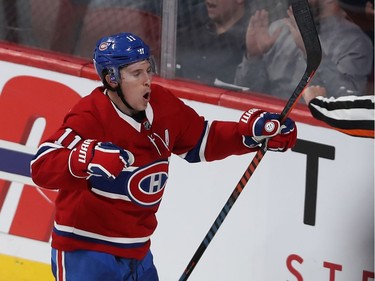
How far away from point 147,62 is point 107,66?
0.42 feet

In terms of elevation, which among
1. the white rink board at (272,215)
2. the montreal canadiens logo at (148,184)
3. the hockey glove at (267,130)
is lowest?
the white rink board at (272,215)

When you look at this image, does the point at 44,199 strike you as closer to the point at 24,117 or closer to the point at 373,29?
the point at 24,117

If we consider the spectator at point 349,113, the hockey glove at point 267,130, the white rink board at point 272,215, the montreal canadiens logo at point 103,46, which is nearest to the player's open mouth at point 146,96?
the montreal canadiens logo at point 103,46

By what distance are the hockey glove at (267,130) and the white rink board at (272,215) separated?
47cm

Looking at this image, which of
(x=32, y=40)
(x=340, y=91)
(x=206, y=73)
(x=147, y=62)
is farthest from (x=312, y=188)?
(x=32, y=40)

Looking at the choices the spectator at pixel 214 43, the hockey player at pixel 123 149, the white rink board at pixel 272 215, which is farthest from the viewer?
the spectator at pixel 214 43

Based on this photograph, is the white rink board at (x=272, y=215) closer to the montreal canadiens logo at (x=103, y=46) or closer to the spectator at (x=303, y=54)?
the spectator at (x=303, y=54)

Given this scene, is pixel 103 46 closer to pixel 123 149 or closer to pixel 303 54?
pixel 123 149

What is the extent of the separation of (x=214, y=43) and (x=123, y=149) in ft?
4.08

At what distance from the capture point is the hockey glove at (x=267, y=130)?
3775mm

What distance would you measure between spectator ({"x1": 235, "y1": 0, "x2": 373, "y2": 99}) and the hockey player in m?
0.60

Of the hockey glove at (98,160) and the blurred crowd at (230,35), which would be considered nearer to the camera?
the hockey glove at (98,160)

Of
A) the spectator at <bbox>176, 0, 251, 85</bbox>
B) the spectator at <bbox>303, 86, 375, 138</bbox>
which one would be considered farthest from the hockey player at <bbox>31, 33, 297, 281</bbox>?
the spectator at <bbox>176, 0, 251, 85</bbox>

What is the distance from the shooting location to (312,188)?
4.32 m
